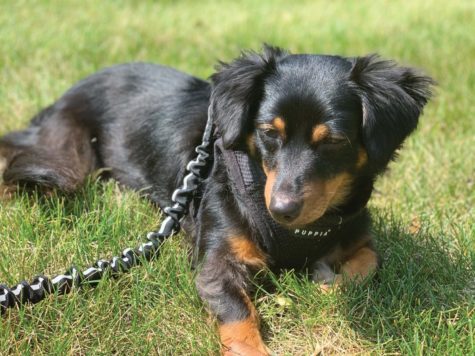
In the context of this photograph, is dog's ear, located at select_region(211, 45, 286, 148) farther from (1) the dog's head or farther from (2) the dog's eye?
(2) the dog's eye

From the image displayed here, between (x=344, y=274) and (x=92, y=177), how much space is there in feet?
5.27

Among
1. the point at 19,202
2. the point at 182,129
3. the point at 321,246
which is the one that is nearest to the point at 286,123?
the point at 321,246

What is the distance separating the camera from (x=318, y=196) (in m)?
2.58

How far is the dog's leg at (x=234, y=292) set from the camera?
8.32 feet

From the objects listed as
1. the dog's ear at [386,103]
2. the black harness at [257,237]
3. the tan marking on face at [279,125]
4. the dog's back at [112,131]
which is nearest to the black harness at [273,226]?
the black harness at [257,237]

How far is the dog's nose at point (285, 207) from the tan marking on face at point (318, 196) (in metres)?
0.04

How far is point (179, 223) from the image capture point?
317 cm

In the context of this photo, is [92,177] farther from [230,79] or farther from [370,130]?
[370,130]

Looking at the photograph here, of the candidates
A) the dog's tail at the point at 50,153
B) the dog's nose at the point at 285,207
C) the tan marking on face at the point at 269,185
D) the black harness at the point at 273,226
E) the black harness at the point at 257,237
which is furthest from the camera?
the dog's tail at the point at 50,153

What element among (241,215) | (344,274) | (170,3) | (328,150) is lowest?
(170,3)

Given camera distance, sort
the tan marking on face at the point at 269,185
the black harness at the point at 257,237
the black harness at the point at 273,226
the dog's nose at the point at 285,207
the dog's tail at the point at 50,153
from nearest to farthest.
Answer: the dog's nose at the point at 285,207 → the tan marking on face at the point at 269,185 → the black harness at the point at 257,237 → the black harness at the point at 273,226 → the dog's tail at the point at 50,153

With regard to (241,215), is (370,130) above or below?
above

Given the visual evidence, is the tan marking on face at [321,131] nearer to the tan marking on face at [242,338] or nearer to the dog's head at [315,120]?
the dog's head at [315,120]

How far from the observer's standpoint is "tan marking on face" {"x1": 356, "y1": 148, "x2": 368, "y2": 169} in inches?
107
